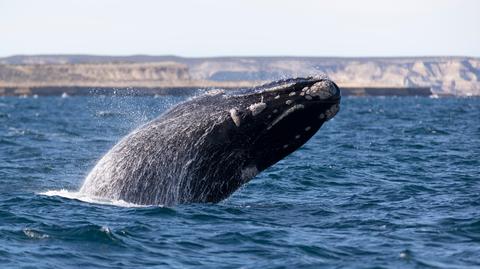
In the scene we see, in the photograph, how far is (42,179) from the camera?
21.5 meters

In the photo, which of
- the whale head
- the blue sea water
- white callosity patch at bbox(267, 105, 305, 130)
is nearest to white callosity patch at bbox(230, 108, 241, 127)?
the whale head

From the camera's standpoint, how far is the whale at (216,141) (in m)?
14.0

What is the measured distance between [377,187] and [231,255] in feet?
25.8

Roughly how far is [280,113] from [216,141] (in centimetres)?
108

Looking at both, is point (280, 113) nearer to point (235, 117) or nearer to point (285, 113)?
point (285, 113)

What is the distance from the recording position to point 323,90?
13766 mm

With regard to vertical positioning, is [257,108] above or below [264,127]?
above

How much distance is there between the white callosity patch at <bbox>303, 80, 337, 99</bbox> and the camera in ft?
45.2

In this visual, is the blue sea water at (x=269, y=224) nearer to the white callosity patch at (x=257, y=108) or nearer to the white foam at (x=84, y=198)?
the white foam at (x=84, y=198)

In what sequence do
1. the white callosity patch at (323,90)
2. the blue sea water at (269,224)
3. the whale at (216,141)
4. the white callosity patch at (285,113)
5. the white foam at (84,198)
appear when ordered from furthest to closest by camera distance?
the white foam at (84,198) → the whale at (216,141) → the white callosity patch at (285,113) → the white callosity patch at (323,90) → the blue sea water at (269,224)

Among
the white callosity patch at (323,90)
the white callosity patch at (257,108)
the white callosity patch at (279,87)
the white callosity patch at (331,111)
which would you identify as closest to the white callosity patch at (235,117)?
the white callosity patch at (257,108)

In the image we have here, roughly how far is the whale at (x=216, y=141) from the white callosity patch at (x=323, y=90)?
0.04ft

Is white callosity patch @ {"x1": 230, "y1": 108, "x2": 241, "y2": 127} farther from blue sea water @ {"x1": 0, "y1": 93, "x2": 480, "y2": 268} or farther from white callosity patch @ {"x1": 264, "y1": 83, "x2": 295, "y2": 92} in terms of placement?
blue sea water @ {"x1": 0, "y1": 93, "x2": 480, "y2": 268}

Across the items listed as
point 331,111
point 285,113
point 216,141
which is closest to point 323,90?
point 331,111
